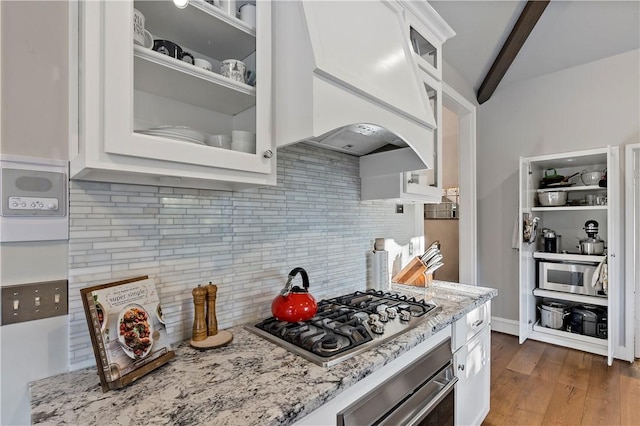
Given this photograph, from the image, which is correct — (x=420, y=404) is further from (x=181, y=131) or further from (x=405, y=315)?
(x=181, y=131)

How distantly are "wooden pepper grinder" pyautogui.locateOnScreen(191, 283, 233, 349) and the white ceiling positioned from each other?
264 centimetres

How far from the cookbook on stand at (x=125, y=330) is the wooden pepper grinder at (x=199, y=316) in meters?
0.13

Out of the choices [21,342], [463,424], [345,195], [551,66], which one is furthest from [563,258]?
[21,342]

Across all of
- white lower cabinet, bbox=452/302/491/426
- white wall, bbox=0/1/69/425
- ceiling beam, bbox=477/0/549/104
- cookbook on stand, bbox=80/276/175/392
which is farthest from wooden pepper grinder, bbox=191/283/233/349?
ceiling beam, bbox=477/0/549/104

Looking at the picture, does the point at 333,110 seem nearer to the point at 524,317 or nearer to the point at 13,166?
the point at 13,166

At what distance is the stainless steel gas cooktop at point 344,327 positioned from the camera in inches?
38.6

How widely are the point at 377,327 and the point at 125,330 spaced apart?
82 cm

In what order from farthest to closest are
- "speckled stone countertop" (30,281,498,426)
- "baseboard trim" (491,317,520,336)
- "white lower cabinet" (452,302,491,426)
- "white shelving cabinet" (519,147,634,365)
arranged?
"baseboard trim" (491,317,520,336), "white shelving cabinet" (519,147,634,365), "white lower cabinet" (452,302,491,426), "speckled stone countertop" (30,281,498,426)

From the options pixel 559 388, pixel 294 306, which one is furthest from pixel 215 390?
pixel 559 388

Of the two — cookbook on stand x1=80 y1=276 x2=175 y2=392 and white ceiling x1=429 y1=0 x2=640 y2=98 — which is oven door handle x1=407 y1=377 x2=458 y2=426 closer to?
cookbook on stand x1=80 y1=276 x2=175 y2=392

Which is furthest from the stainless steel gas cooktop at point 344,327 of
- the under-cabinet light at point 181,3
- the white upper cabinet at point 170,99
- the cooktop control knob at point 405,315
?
the under-cabinet light at point 181,3

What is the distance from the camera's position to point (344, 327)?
1.15 meters

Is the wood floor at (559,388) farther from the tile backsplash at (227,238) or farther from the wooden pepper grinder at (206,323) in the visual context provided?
the wooden pepper grinder at (206,323)

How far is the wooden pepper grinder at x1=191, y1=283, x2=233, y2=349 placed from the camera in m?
1.05
